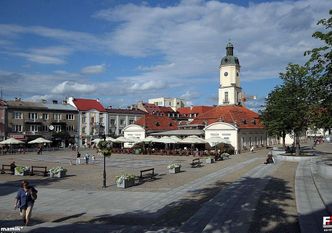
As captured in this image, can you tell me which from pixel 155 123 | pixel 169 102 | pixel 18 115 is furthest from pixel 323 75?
pixel 169 102

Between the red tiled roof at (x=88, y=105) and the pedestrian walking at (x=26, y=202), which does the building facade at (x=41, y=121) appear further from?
the pedestrian walking at (x=26, y=202)

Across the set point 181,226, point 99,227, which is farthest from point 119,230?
point 181,226

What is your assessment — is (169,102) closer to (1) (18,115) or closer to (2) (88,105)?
(2) (88,105)

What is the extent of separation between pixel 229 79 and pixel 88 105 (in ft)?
110

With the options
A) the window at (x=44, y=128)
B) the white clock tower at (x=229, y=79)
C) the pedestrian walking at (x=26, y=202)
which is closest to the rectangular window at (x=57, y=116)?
the window at (x=44, y=128)

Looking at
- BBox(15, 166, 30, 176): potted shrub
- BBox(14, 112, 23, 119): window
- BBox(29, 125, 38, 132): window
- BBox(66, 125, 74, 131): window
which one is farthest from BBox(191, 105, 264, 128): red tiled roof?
BBox(15, 166, 30, 176): potted shrub

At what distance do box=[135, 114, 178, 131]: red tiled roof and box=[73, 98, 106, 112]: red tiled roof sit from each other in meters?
19.2

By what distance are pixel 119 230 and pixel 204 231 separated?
3.00m

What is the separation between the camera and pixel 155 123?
243ft

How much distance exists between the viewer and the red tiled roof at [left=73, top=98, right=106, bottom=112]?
8863cm

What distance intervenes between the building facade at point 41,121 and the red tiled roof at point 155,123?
737 inches

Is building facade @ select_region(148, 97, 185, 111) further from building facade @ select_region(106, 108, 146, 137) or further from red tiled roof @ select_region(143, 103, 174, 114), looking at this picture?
building facade @ select_region(106, 108, 146, 137)

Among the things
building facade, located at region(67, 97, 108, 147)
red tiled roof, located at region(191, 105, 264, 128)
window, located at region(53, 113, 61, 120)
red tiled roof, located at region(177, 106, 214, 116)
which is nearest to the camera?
red tiled roof, located at region(191, 105, 264, 128)

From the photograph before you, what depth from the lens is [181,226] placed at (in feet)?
46.2
